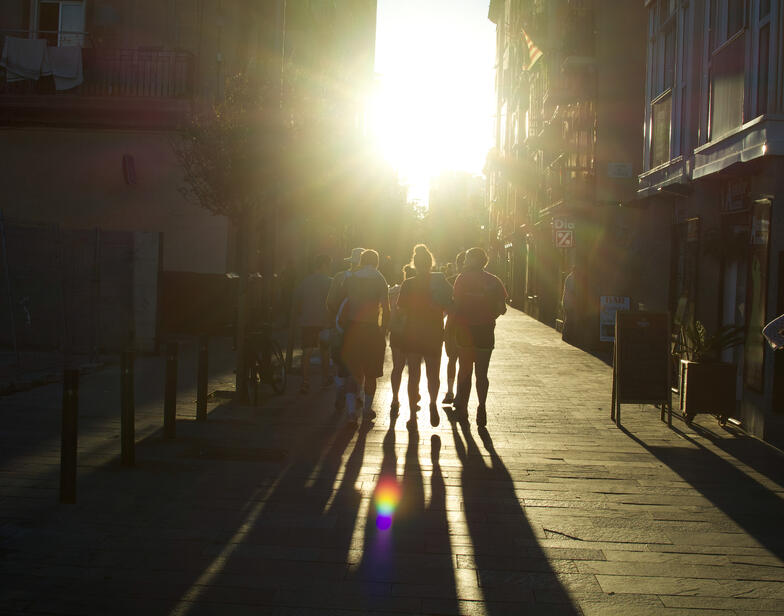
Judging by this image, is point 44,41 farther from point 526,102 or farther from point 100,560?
Answer: point 526,102

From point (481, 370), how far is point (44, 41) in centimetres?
1486

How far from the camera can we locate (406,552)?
5297 millimetres

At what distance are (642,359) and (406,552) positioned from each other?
5.85 metres

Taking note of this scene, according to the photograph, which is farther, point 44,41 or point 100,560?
point 44,41

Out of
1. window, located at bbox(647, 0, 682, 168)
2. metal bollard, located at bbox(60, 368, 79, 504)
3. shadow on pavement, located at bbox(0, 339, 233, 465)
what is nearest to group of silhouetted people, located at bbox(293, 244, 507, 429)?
shadow on pavement, located at bbox(0, 339, 233, 465)

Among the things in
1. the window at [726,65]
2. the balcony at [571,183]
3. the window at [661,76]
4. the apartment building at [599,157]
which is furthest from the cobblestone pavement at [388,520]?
the balcony at [571,183]

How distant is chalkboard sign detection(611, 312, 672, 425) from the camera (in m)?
10.5

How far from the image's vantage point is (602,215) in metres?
24.3

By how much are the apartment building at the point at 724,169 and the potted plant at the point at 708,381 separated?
0.59 ft

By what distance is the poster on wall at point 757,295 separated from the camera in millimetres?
9922

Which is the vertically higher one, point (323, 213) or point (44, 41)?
point (44, 41)

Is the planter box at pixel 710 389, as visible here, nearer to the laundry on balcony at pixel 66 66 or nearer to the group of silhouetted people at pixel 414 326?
the group of silhouetted people at pixel 414 326

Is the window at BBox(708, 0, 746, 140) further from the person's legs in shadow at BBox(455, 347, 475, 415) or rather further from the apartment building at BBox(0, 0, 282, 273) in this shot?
the apartment building at BBox(0, 0, 282, 273)

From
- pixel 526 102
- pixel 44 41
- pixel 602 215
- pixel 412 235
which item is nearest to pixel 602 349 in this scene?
pixel 602 215
